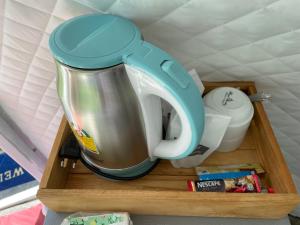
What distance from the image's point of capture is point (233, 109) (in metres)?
0.61

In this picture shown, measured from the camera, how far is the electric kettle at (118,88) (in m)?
0.46

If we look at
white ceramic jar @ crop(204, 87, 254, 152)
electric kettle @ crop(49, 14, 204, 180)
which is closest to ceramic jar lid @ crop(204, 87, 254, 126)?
white ceramic jar @ crop(204, 87, 254, 152)

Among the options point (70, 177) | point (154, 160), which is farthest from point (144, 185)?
point (70, 177)

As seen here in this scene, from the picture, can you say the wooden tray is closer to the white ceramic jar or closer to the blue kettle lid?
the white ceramic jar

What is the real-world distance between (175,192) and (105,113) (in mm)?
181

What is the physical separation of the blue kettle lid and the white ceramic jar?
22 centimetres

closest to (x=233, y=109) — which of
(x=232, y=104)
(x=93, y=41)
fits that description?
(x=232, y=104)

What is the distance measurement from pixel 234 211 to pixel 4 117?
0.83 m

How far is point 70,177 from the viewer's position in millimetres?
644

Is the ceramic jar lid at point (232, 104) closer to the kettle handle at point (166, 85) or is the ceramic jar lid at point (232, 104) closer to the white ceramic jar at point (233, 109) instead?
the white ceramic jar at point (233, 109)

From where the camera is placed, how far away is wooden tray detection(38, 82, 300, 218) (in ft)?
1.76

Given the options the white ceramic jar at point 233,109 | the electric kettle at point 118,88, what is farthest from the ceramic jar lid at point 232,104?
the electric kettle at point 118,88

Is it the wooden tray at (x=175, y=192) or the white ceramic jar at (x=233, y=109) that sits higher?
the white ceramic jar at (x=233, y=109)

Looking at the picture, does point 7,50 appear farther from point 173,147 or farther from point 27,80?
point 173,147
